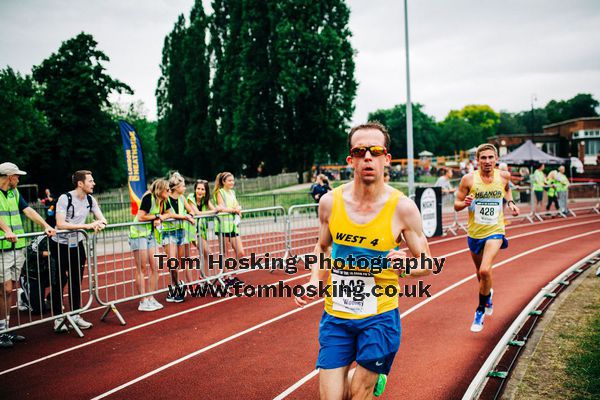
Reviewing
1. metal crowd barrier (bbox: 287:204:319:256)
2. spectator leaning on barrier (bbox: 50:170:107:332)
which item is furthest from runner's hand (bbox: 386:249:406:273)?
metal crowd barrier (bbox: 287:204:319:256)

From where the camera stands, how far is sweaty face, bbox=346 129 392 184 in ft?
9.54

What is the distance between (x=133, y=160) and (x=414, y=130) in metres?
78.5

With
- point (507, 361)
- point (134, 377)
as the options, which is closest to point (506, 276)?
point (507, 361)

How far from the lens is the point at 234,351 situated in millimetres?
5594

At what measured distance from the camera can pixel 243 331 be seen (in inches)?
250

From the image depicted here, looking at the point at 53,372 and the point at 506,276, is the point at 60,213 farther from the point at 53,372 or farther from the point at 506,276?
the point at 506,276

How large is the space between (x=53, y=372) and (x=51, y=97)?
41262mm

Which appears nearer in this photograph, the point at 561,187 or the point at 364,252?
the point at 364,252

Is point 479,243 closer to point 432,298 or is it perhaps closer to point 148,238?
point 432,298

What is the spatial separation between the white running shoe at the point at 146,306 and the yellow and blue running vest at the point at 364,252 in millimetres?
5521

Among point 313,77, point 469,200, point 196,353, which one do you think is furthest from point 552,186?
point 313,77

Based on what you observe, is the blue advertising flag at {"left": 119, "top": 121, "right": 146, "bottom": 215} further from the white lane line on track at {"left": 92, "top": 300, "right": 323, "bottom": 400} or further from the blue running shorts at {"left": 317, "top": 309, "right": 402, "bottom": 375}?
the blue running shorts at {"left": 317, "top": 309, "right": 402, "bottom": 375}

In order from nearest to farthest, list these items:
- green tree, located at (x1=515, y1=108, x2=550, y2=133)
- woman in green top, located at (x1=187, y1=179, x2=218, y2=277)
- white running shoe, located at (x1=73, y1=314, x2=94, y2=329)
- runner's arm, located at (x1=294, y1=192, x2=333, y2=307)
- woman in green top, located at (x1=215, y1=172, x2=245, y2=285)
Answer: runner's arm, located at (x1=294, y1=192, x2=333, y2=307)
white running shoe, located at (x1=73, y1=314, x2=94, y2=329)
woman in green top, located at (x1=187, y1=179, x2=218, y2=277)
woman in green top, located at (x1=215, y1=172, x2=245, y2=285)
green tree, located at (x1=515, y1=108, x2=550, y2=133)

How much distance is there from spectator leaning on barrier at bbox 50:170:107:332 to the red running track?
519 mm
